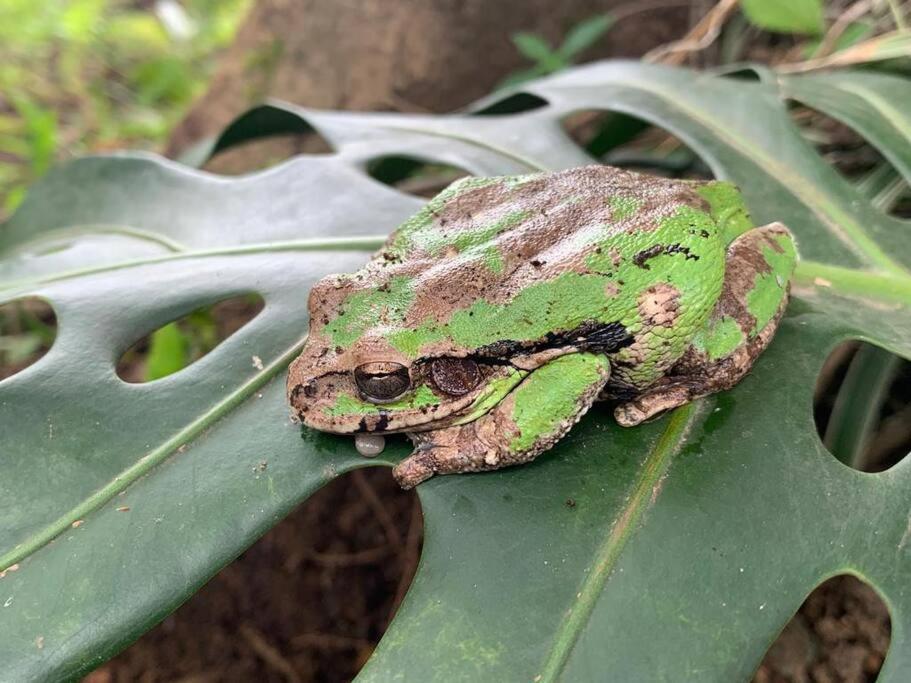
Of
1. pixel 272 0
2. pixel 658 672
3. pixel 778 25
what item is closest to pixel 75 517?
pixel 658 672

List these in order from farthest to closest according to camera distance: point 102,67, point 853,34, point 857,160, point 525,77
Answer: point 102,67, point 525,77, point 853,34, point 857,160

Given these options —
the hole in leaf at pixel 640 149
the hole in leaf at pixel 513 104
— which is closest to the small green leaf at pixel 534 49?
the hole in leaf at pixel 640 149

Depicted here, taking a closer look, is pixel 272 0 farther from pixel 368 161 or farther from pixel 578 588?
pixel 578 588

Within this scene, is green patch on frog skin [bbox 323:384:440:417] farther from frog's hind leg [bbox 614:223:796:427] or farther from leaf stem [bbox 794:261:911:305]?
leaf stem [bbox 794:261:911:305]

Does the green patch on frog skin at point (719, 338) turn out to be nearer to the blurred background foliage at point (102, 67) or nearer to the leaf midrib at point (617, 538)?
the leaf midrib at point (617, 538)

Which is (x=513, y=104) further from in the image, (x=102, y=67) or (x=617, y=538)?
(x=102, y=67)

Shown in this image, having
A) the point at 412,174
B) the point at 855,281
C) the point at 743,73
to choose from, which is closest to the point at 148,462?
the point at 855,281
